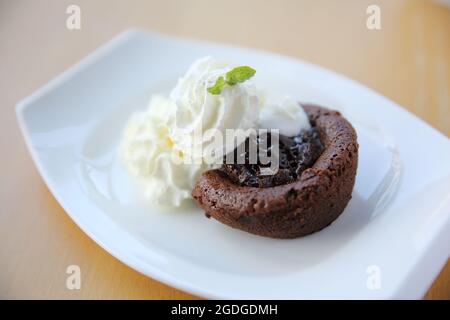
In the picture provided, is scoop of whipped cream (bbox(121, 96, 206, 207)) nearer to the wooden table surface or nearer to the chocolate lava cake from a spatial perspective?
the chocolate lava cake

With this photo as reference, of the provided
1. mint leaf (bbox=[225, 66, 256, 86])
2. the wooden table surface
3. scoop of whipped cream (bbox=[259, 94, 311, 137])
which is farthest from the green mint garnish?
the wooden table surface

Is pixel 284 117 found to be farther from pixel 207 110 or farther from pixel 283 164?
pixel 207 110

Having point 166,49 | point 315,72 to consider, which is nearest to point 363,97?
point 315,72

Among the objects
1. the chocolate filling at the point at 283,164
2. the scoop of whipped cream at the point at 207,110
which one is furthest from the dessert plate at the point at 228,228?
the scoop of whipped cream at the point at 207,110

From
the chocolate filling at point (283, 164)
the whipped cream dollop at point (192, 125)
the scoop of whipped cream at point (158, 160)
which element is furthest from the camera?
the scoop of whipped cream at point (158, 160)

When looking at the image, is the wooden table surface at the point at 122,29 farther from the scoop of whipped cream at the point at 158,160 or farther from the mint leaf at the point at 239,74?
the mint leaf at the point at 239,74
